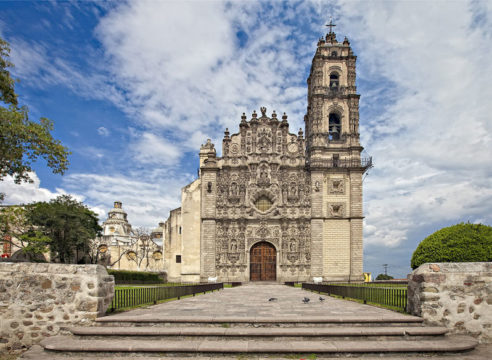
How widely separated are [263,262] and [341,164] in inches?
479

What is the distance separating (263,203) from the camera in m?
35.2

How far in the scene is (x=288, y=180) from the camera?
34969 mm

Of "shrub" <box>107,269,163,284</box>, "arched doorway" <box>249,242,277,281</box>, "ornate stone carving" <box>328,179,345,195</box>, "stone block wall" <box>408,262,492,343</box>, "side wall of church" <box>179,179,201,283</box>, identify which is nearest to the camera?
Result: "stone block wall" <box>408,262,492,343</box>

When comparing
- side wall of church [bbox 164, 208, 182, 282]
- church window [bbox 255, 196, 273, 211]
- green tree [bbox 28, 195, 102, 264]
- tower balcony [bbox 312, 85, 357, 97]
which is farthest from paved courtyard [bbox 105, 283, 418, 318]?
tower balcony [bbox 312, 85, 357, 97]

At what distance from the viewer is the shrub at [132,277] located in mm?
29098

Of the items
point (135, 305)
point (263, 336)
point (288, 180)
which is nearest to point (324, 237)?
point (288, 180)

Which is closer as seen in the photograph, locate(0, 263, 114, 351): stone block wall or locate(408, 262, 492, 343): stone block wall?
locate(0, 263, 114, 351): stone block wall

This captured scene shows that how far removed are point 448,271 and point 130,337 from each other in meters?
7.83

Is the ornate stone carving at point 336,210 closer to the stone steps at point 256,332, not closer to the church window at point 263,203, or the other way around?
the church window at point 263,203

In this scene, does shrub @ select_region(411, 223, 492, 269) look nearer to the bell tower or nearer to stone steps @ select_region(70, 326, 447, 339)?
stone steps @ select_region(70, 326, 447, 339)

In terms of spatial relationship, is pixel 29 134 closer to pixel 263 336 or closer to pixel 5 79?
pixel 5 79

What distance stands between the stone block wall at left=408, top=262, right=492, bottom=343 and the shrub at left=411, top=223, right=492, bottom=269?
6362 mm

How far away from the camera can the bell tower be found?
33750mm

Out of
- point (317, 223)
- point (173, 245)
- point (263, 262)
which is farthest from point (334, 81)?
point (173, 245)
